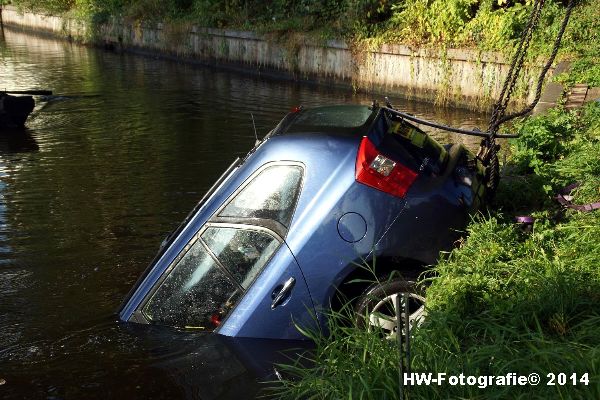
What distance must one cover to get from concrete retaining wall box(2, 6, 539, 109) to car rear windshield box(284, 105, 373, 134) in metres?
10.5

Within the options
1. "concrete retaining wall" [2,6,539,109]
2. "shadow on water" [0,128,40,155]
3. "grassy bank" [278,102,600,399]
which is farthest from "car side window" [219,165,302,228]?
"concrete retaining wall" [2,6,539,109]

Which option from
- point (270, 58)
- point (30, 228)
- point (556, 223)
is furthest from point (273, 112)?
point (556, 223)

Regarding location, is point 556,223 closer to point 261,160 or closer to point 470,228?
point 470,228

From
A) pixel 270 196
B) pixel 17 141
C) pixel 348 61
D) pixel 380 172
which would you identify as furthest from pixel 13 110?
pixel 380 172

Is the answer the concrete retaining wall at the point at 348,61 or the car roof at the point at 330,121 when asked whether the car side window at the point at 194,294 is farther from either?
the concrete retaining wall at the point at 348,61

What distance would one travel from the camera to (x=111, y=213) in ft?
33.7

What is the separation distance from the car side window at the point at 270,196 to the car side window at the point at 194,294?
1.24 ft

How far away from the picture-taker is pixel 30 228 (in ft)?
31.7

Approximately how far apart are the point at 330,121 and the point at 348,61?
50.4 ft

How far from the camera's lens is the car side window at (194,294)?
212 inches

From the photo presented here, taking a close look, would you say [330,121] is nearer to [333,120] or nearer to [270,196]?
[333,120]

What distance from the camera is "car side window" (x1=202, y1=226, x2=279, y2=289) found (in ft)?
17.1

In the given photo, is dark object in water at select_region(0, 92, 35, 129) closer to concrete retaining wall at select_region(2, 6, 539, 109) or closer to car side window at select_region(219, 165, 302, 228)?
concrete retaining wall at select_region(2, 6, 539, 109)

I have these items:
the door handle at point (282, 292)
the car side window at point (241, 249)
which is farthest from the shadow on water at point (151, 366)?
the car side window at point (241, 249)
